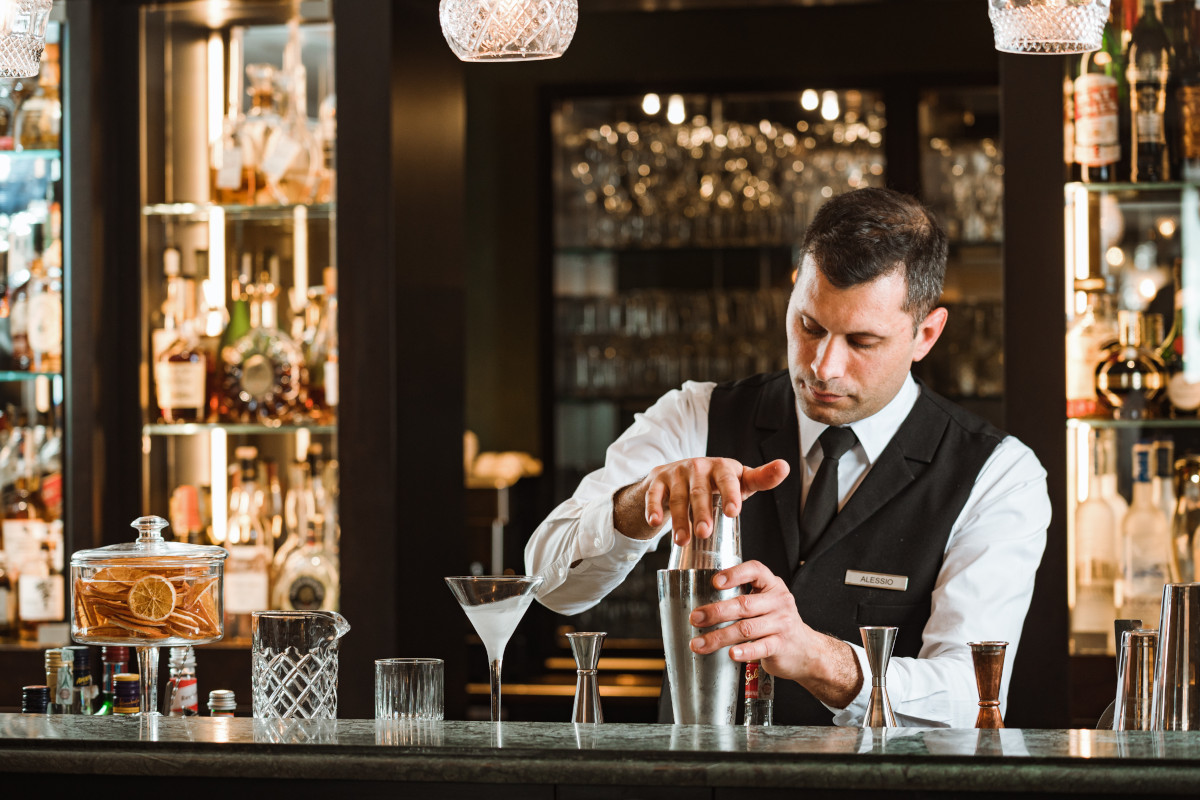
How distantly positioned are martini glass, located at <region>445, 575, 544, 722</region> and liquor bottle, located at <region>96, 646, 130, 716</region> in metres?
0.45

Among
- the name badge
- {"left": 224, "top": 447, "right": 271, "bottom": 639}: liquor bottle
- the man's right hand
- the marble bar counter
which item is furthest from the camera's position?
{"left": 224, "top": 447, "right": 271, "bottom": 639}: liquor bottle

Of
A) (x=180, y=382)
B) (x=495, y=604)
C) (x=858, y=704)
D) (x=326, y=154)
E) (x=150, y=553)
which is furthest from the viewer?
(x=326, y=154)

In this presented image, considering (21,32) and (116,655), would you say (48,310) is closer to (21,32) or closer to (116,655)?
(21,32)

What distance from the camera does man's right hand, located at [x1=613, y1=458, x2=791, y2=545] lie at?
4.56 ft

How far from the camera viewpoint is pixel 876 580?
194cm

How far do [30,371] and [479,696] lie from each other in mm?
1617

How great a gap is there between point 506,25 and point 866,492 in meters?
0.86

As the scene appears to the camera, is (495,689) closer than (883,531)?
Yes

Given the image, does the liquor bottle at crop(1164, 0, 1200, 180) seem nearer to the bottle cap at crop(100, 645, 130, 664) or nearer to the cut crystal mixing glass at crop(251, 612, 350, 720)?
the cut crystal mixing glass at crop(251, 612, 350, 720)

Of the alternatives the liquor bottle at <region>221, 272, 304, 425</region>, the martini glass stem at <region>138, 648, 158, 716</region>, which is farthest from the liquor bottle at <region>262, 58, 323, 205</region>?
→ the martini glass stem at <region>138, 648, 158, 716</region>

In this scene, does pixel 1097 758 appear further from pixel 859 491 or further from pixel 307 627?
pixel 859 491

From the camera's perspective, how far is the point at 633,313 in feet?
14.0

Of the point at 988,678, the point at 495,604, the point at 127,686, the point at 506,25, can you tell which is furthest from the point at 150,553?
the point at 988,678

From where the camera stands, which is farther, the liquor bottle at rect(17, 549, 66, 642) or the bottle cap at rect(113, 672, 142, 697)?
the liquor bottle at rect(17, 549, 66, 642)
